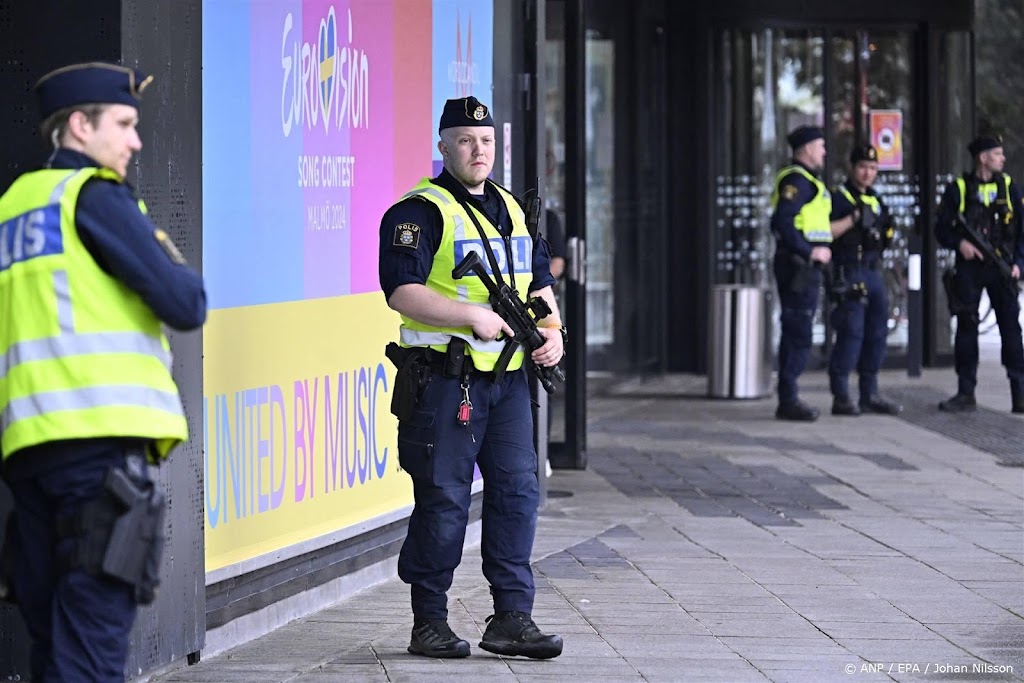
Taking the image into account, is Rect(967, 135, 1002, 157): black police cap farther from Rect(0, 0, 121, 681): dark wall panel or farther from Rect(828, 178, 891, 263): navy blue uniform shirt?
Rect(0, 0, 121, 681): dark wall panel

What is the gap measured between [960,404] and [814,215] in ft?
6.46

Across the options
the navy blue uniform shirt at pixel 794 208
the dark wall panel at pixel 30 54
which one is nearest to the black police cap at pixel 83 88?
the dark wall panel at pixel 30 54

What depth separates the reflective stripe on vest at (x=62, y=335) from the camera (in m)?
3.93

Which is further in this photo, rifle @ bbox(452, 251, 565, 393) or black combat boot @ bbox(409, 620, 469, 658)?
black combat boot @ bbox(409, 620, 469, 658)

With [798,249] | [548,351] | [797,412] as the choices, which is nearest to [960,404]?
[797,412]

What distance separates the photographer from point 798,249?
41.9 feet

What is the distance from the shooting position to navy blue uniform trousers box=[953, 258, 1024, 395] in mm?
13391

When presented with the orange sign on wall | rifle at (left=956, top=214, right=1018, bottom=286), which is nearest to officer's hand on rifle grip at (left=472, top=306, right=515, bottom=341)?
rifle at (left=956, top=214, right=1018, bottom=286)

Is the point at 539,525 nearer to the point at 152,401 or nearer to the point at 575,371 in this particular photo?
the point at 575,371

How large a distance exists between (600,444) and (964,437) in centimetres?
253

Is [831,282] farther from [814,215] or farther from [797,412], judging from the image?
[797,412]

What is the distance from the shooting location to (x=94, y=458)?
398 cm

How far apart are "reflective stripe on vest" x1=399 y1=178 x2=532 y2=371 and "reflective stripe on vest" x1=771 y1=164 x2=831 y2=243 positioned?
7190 millimetres

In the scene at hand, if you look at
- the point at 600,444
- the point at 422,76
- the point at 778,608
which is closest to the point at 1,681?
the point at 778,608
